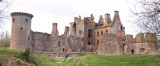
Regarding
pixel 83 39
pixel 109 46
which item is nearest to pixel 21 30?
pixel 109 46

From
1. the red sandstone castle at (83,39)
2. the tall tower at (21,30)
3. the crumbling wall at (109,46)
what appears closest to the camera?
the crumbling wall at (109,46)

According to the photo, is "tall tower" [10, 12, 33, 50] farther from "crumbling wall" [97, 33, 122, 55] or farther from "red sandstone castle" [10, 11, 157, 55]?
"crumbling wall" [97, 33, 122, 55]

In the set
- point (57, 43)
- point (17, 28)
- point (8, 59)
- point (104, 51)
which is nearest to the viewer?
point (8, 59)

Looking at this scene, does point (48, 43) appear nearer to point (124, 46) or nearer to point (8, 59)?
point (124, 46)

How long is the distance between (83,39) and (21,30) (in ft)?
70.3

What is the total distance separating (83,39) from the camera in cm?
5050

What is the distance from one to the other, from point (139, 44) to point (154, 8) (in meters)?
26.4

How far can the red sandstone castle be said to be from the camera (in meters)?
24.6

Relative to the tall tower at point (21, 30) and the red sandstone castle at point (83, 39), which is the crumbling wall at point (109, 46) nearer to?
the red sandstone castle at point (83, 39)

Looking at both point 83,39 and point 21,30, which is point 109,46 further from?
point 83,39

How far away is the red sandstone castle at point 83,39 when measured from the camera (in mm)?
24609

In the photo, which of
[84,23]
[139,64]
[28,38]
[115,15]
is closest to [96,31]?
[84,23]

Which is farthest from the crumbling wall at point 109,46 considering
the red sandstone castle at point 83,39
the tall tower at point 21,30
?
the tall tower at point 21,30

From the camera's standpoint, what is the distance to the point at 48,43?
39.2 metres
